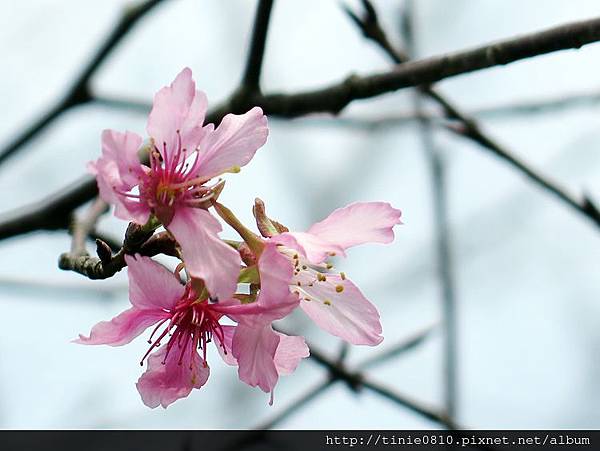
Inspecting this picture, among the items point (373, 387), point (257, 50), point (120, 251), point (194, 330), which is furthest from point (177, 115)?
point (373, 387)

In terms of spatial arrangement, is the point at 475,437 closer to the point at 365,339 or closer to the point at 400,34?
the point at 365,339

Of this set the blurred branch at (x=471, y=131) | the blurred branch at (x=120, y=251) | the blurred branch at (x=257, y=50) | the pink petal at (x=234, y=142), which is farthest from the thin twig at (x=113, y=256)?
the blurred branch at (x=471, y=131)

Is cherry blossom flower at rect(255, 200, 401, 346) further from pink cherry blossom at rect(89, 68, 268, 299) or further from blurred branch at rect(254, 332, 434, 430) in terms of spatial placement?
blurred branch at rect(254, 332, 434, 430)

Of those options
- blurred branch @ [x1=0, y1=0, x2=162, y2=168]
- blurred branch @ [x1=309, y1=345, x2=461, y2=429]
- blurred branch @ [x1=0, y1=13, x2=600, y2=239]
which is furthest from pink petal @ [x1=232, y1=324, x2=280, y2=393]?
blurred branch @ [x1=0, y1=0, x2=162, y2=168]

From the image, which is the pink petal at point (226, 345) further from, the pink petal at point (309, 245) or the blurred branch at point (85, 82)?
the blurred branch at point (85, 82)

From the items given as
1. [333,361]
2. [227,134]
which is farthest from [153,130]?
[333,361]

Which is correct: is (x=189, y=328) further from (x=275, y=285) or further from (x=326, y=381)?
(x=326, y=381)
